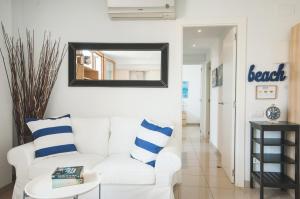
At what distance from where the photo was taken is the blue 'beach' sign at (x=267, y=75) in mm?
2758

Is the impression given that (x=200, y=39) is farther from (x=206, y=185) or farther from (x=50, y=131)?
(x=50, y=131)

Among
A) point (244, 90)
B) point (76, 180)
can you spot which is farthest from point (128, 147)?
point (244, 90)

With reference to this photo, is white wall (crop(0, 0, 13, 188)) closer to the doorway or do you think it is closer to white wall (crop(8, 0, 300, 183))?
white wall (crop(8, 0, 300, 183))

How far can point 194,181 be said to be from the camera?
9.82ft

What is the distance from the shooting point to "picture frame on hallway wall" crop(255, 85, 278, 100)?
2.79m

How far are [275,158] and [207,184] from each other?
35.0 inches

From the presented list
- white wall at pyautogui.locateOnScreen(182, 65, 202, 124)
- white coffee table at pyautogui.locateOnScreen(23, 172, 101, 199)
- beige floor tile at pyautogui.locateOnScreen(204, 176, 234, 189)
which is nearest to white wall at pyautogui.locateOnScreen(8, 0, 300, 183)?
beige floor tile at pyautogui.locateOnScreen(204, 176, 234, 189)

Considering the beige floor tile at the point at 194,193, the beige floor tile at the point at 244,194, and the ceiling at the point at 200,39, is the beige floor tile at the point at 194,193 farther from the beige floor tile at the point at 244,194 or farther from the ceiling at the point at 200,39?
the ceiling at the point at 200,39

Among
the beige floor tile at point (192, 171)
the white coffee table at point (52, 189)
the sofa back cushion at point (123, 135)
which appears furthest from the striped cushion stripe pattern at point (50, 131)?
the beige floor tile at point (192, 171)

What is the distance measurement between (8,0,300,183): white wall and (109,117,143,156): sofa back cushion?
14.3 inches

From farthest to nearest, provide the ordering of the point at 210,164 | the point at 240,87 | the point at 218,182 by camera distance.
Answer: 1. the point at 210,164
2. the point at 218,182
3. the point at 240,87

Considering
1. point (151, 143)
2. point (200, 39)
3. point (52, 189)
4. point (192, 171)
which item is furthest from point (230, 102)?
point (52, 189)

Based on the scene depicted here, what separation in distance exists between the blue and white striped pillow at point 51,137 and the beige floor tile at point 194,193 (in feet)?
4.50

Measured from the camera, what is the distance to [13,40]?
3020 millimetres
